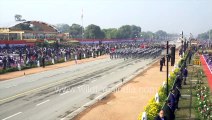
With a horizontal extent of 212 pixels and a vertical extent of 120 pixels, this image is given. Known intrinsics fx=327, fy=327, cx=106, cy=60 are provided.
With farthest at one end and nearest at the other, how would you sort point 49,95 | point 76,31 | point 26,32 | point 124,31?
1. point 124,31
2. point 76,31
3. point 26,32
4. point 49,95

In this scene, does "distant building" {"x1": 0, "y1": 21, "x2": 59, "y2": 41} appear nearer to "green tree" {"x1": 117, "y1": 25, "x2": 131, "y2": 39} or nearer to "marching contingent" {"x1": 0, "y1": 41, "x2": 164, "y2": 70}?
"marching contingent" {"x1": 0, "y1": 41, "x2": 164, "y2": 70}

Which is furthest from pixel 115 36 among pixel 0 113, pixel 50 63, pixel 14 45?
pixel 0 113

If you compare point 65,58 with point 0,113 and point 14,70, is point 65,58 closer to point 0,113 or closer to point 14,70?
point 14,70

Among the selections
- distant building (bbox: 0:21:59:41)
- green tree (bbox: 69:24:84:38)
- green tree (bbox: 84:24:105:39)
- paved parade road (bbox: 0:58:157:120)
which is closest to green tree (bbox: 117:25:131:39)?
green tree (bbox: 69:24:84:38)

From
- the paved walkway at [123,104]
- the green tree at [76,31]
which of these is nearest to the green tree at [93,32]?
the green tree at [76,31]

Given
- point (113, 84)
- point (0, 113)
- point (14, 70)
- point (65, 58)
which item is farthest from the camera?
point (65, 58)

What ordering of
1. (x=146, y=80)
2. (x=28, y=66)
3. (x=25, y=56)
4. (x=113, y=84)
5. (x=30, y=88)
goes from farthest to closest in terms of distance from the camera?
(x=25, y=56), (x=28, y=66), (x=146, y=80), (x=113, y=84), (x=30, y=88)

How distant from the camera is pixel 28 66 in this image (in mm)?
39656

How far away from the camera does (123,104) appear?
1858 cm

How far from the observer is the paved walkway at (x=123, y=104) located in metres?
16.0

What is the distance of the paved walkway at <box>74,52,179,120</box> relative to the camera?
1595 centimetres

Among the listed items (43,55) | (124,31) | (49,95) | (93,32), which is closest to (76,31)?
(93,32)

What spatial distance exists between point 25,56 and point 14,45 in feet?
45.3

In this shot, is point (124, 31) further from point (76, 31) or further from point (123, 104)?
point (123, 104)
